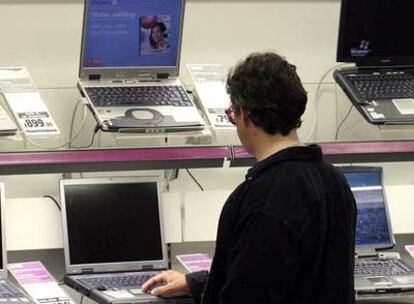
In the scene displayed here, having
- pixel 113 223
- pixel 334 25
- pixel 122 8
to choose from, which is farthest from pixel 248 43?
pixel 113 223

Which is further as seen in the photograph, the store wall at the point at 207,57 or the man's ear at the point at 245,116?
the store wall at the point at 207,57

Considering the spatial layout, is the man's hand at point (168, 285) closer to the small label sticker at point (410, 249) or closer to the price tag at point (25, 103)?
the price tag at point (25, 103)

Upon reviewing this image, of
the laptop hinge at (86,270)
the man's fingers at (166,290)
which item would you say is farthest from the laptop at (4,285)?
the man's fingers at (166,290)

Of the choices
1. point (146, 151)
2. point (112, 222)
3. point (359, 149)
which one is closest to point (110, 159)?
point (146, 151)

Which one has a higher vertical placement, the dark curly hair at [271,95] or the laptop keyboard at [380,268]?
the dark curly hair at [271,95]

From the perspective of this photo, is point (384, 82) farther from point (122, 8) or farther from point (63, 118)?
point (63, 118)

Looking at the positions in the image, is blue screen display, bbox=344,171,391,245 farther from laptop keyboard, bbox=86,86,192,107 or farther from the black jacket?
the black jacket

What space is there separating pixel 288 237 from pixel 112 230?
1.15 m

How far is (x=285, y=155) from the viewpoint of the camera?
5.59 ft

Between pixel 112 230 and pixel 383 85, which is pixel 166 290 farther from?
pixel 383 85

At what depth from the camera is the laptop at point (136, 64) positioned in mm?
2664

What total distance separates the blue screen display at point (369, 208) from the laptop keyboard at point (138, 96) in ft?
2.13

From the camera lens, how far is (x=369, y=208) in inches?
116

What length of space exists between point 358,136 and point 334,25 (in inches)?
19.2
